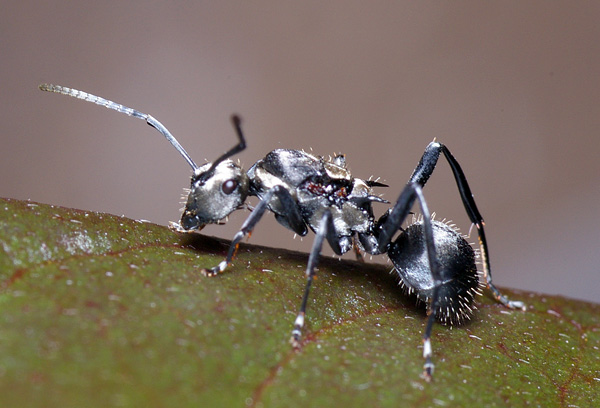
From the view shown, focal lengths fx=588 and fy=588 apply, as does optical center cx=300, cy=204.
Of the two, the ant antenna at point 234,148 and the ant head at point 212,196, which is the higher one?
the ant antenna at point 234,148

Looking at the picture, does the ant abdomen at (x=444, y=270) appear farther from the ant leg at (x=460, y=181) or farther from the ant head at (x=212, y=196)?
the ant head at (x=212, y=196)

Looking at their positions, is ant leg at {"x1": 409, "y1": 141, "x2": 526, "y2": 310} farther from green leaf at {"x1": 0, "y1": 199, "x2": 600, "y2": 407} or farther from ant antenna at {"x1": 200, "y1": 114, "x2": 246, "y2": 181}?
ant antenna at {"x1": 200, "y1": 114, "x2": 246, "y2": 181}

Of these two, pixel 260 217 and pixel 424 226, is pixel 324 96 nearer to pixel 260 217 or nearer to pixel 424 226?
pixel 260 217

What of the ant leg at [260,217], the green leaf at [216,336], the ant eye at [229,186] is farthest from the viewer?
the ant eye at [229,186]

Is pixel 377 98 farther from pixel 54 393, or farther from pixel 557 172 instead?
pixel 54 393

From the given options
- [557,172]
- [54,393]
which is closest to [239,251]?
[54,393]

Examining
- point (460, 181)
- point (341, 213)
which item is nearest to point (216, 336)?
point (341, 213)

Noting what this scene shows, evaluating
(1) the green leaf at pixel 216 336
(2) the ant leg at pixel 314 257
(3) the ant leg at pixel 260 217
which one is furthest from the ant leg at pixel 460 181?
(3) the ant leg at pixel 260 217
